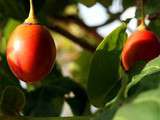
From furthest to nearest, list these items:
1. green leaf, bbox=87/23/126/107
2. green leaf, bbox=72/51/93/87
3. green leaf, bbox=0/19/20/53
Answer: green leaf, bbox=72/51/93/87 → green leaf, bbox=0/19/20/53 → green leaf, bbox=87/23/126/107

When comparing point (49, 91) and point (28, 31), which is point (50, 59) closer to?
Result: point (28, 31)

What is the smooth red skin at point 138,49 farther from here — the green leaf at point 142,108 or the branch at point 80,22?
the branch at point 80,22

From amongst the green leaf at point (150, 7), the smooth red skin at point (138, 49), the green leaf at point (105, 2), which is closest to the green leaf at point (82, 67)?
the green leaf at point (105, 2)

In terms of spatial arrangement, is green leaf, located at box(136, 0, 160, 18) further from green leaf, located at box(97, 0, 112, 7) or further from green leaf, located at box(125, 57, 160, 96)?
green leaf, located at box(125, 57, 160, 96)

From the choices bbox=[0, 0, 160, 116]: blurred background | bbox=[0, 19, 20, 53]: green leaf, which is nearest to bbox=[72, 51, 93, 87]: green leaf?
bbox=[0, 0, 160, 116]: blurred background

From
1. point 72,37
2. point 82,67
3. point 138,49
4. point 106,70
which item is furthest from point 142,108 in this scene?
point 82,67

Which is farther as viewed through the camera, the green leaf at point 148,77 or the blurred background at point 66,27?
the blurred background at point 66,27
